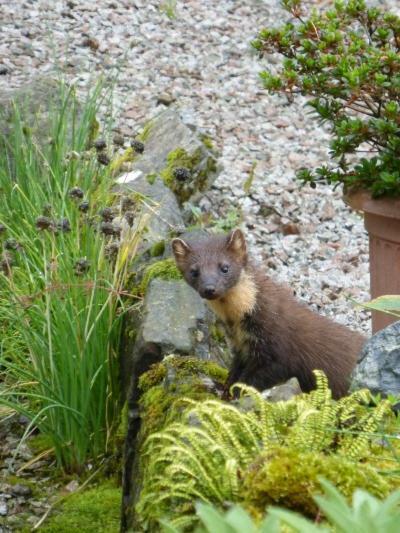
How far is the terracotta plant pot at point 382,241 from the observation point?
16.6ft

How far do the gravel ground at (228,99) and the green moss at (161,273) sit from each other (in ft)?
6.13

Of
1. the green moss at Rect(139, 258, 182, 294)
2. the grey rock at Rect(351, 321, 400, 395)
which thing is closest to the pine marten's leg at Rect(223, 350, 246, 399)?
the green moss at Rect(139, 258, 182, 294)

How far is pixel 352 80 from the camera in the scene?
4.75 metres

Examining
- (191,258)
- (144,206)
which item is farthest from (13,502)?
(144,206)

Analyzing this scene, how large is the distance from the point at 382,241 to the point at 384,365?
238 centimetres

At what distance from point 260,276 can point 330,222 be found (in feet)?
11.7

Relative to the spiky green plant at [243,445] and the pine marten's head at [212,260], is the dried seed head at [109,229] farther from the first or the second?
the spiky green plant at [243,445]

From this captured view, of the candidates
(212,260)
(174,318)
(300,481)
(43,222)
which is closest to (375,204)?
(212,260)

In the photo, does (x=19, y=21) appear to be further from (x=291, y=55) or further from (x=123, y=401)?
(x=123, y=401)

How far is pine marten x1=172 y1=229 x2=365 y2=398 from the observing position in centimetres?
443

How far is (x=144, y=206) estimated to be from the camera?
5.73 meters

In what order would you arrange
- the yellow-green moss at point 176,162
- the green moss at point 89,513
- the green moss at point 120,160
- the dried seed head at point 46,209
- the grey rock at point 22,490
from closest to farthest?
the green moss at point 89,513
the dried seed head at point 46,209
the grey rock at point 22,490
the green moss at point 120,160
the yellow-green moss at point 176,162

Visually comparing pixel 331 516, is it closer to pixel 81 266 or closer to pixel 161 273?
pixel 81 266

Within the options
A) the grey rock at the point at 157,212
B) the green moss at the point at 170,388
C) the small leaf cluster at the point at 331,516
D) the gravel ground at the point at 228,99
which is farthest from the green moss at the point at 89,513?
the small leaf cluster at the point at 331,516
